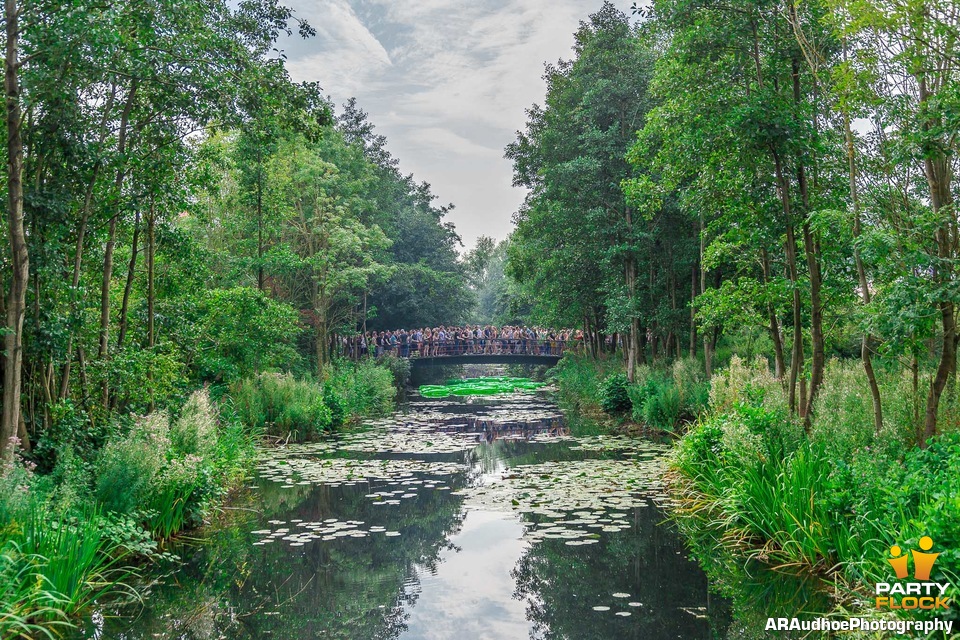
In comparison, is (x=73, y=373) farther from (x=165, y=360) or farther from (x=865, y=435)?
(x=865, y=435)

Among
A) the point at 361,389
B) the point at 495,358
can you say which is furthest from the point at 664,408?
the point at 495,358

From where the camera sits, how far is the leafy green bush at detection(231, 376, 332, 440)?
1474cm

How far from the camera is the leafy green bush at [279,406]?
1474 cm

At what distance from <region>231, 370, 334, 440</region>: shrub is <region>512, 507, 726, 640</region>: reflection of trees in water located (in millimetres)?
8899

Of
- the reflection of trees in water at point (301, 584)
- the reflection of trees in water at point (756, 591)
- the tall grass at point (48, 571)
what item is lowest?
the reflection of trees in water at point (301, 584)

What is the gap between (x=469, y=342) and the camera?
3919cm

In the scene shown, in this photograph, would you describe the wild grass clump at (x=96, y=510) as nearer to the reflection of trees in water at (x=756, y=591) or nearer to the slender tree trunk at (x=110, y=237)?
the slender tree trunk at (x=110, y=237)

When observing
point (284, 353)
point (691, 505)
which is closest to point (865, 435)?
point (691, 505)

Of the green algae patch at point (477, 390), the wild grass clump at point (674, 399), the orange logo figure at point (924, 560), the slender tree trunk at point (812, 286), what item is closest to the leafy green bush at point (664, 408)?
the wild grass clump at point (674, 399)

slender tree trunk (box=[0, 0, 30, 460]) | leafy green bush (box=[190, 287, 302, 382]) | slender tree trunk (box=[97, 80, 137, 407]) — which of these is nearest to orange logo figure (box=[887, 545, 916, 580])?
slender tree trunk (box=[0, 0, 30, 460])

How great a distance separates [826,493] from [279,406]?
12.0m

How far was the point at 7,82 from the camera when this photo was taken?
22.1 feet

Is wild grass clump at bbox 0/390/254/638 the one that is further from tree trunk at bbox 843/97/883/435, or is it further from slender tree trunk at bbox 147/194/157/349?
tree trunk at bbox 843/97/883/435

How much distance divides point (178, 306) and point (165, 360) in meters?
2.11
